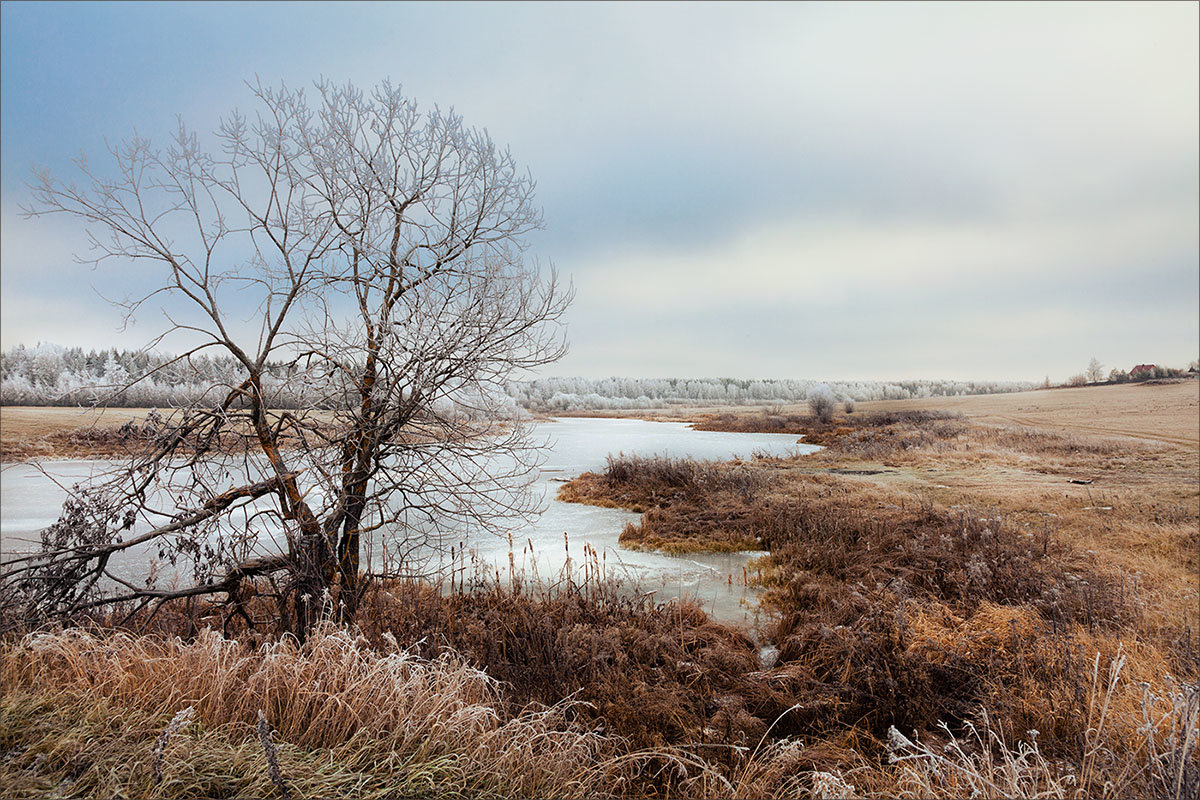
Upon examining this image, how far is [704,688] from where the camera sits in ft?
16.5

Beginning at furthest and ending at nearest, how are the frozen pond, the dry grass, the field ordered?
1. the frozen pond
2. the field
3. the dry grass

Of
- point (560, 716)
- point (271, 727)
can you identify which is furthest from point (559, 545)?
point (271, 727)

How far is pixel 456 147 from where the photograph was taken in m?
5.90

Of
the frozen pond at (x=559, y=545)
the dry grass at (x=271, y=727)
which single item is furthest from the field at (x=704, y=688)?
the frozen pond at (x=559, y=545)

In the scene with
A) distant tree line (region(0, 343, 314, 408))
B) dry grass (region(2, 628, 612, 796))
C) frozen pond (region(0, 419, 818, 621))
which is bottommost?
frozen pond (region(0, 419, 818, 621))

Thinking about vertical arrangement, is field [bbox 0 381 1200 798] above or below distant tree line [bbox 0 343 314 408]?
below

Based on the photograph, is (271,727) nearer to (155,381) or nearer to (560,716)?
(560,716)

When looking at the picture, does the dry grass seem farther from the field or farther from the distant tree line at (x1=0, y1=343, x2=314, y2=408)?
the distant tree line at (x1=0, y1=343, x2=314, y2=408)

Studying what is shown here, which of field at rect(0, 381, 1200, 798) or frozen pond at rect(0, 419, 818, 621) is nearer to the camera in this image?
field at rect(0, 381, 1200, 798)

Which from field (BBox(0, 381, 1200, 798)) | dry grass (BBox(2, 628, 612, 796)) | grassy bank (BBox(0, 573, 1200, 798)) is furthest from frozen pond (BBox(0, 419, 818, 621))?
dry grass (BBox(2, 628, 612, 796))

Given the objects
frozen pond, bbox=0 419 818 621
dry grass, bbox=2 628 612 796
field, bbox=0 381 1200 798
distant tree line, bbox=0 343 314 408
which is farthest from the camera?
frozen pond, bbox=0 419 818 621

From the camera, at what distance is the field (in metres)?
3.10

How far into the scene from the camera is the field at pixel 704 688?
10.2 ft

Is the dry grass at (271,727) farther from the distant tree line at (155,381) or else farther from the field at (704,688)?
the distant tree line at (155,381)
